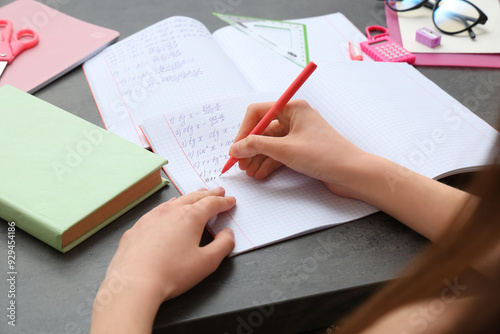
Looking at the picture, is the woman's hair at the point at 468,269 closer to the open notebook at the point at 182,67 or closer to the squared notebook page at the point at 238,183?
the squared notebook page at the point at 238,183

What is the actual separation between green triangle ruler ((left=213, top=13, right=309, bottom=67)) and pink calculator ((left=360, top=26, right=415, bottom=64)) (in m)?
0.12

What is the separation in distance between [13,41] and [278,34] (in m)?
0.52

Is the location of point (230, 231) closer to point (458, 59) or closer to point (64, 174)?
point (64, 174)

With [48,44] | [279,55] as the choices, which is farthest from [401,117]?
[48,44]

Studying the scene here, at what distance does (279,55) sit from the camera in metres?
1.01

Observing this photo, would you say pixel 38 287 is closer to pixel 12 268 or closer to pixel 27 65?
pixel 12 268

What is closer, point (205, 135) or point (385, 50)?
point (205, 135)

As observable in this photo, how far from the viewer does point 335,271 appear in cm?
64

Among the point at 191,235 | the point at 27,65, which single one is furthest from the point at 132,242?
the point at 27,65

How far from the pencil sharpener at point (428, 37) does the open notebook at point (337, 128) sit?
0.16m

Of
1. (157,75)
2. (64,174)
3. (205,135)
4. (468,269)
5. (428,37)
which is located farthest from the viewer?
(428,37)

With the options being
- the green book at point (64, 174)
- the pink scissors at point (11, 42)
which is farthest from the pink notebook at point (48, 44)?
the green book at point (64, 174)

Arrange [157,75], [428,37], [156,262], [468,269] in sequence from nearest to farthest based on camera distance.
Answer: [468,269]
[156,262]
[157,75]
[428,37]

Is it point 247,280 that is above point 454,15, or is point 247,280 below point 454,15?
below
